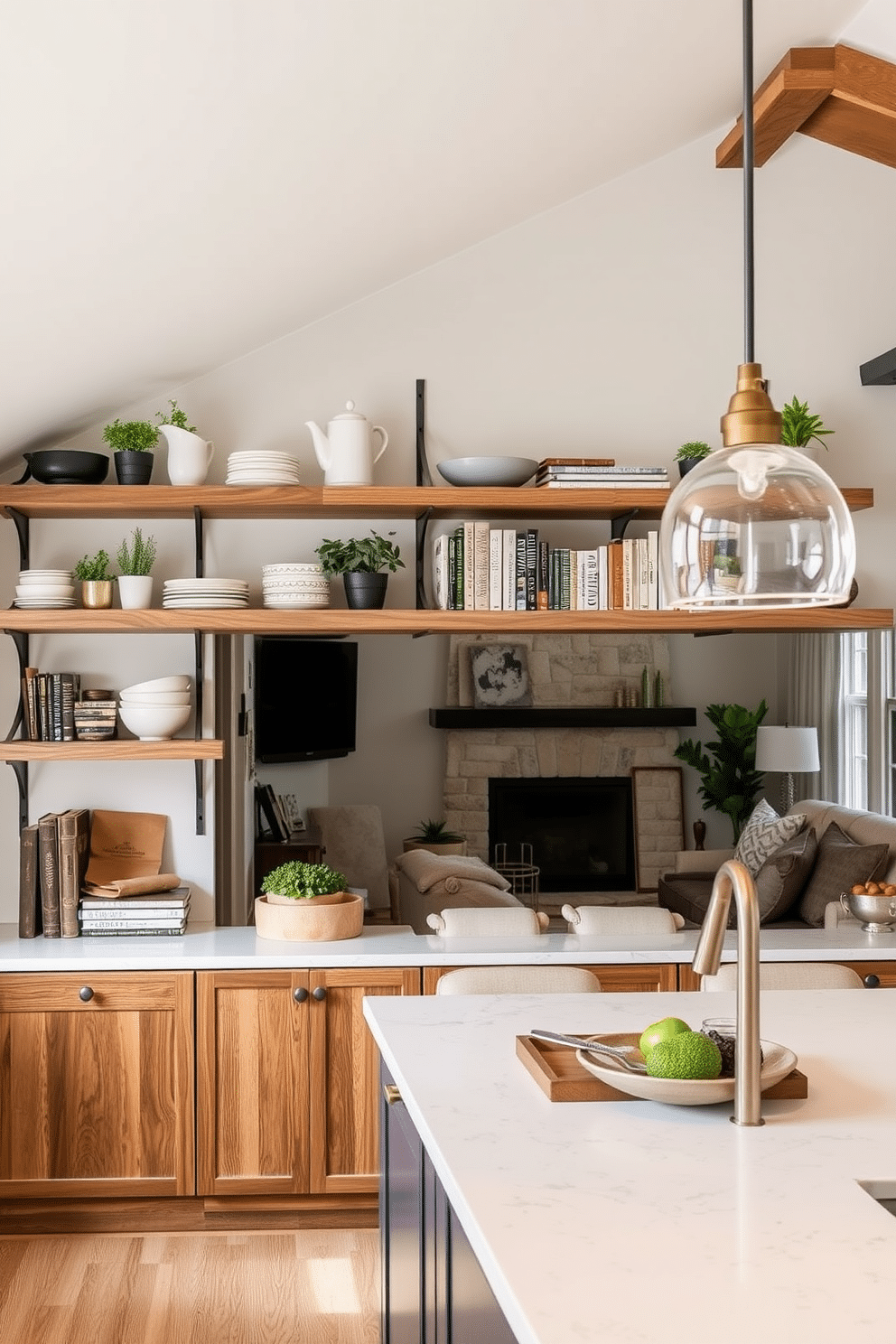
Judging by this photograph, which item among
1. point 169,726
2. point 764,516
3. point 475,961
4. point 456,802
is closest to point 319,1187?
point 475,961

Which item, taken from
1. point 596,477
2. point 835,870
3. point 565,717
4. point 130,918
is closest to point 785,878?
point 835,870

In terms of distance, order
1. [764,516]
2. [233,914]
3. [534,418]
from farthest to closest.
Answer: [233,914]
[534,418]
[764,516]

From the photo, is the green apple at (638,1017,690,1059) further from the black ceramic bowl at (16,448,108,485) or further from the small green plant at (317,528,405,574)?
the black ceramic bowl at (16,448,108,485)

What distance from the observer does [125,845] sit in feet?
13.4

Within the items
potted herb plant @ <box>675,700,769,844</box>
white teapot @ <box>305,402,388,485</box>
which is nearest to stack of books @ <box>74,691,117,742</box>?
white teapot @ <box>305,402,388,485</box>

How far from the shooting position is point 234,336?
392 cm

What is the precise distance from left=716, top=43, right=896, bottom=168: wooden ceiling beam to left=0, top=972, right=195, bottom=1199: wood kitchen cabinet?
111 inches

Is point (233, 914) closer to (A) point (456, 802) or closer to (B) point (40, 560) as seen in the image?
(B) point (40, 560)

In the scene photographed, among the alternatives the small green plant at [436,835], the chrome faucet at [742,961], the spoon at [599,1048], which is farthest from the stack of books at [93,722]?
the small green plant at [436,835]

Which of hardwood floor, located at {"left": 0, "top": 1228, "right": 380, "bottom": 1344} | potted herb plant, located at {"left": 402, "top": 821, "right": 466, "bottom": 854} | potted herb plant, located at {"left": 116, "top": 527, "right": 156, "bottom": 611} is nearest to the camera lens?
hardwood floor, located at {"left": 0, "top": 1228, "right": 380, "bottom": 1344}

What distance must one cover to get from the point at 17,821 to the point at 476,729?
4211 millimetres

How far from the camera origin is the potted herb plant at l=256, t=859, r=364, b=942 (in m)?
3.82

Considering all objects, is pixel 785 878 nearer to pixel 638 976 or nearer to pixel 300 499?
pixel 638 976

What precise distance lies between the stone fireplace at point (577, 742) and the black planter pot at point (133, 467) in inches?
166
